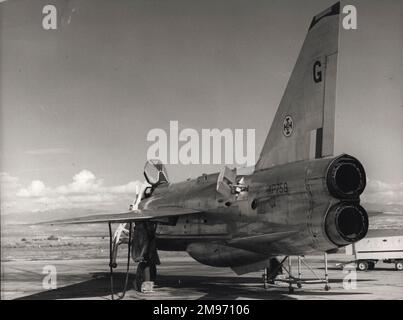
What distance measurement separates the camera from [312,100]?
7.82 meters

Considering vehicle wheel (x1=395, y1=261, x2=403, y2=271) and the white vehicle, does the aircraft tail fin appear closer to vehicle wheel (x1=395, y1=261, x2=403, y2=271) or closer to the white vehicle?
the white vehicle

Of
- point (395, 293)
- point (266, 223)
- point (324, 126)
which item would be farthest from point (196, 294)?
point (324, 126)

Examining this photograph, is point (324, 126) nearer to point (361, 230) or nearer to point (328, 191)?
point (328, 191)

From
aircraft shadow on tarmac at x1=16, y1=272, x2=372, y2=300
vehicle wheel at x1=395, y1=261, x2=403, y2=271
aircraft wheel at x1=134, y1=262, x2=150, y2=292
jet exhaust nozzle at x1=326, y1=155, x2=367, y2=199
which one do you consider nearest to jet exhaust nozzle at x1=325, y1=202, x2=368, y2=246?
jet exhaust nozzle at x1=326, y1=155, x2=367, y2=199

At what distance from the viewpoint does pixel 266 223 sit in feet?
26.6

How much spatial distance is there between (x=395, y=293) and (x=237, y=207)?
12.3ft

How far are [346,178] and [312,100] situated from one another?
149 cm

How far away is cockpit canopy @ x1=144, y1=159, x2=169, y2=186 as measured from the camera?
13969 mm

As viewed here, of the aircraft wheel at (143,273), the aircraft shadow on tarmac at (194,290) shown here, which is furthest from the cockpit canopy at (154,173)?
the aircraft wheel at (143,273)

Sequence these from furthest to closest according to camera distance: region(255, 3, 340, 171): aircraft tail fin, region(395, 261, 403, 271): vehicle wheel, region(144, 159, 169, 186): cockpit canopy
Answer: region(395, 261, 403, 271): vehicle wheel → region(144, 159, 169, 186): cockpit canopy → region(255, 3, 340, 171): aircraft tail fin

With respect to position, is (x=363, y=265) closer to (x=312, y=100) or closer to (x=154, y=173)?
(x=154, y=173)

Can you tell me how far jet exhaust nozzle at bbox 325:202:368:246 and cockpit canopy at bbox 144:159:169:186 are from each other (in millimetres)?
7741

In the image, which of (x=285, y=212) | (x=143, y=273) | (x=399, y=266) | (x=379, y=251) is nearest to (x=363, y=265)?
(x=379, y=251)

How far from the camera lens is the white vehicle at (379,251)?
16453 millimetres
